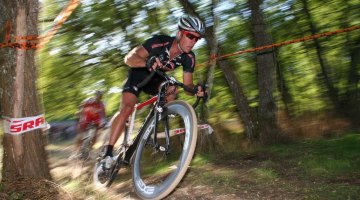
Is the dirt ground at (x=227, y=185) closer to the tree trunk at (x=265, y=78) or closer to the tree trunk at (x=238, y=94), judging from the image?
the tree trunk at (x=265, y=78)

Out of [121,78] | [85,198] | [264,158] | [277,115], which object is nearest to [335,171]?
[264,158]

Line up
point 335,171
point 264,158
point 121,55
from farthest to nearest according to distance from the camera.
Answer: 1. point 121,55
2. point 264,158
3. point 335,171

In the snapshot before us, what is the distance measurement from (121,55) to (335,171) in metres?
5.86

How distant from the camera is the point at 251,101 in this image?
367 inches

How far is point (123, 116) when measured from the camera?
14.5 ft

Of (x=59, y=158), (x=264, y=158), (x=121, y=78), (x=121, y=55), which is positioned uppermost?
(x=121, y=55)

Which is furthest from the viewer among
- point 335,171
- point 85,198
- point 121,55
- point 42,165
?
point 121,55

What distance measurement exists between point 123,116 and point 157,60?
3.91 feet

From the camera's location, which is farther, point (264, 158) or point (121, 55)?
point (121, 55)

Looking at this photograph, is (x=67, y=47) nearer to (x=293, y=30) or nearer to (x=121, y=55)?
(x=121, y=55)

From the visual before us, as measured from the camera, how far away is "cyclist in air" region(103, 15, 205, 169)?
3781 millimetres

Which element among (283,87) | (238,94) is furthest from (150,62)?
(283,87)

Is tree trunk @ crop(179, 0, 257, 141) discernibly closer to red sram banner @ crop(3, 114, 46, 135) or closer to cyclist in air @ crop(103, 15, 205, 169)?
cyclist in air @ crop(103, 15, 205, 169)

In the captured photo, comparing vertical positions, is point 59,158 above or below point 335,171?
below
